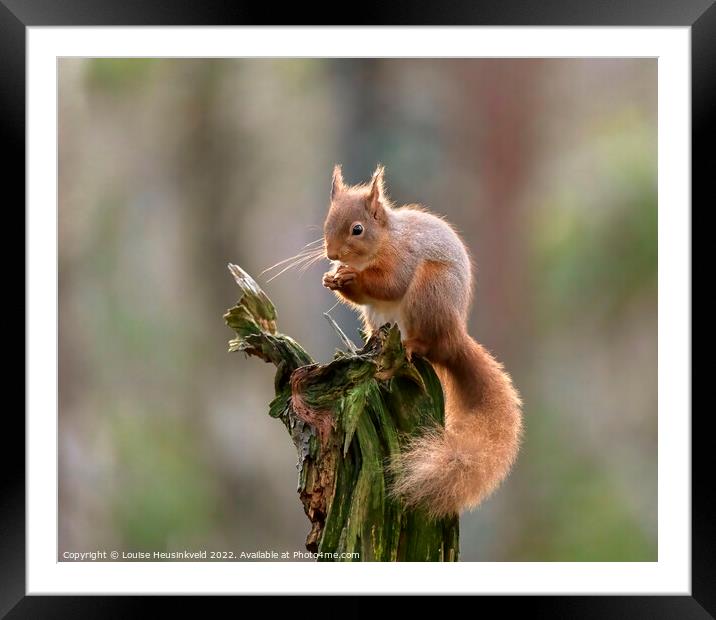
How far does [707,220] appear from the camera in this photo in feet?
8.95

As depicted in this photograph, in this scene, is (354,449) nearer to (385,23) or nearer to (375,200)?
(375,200)

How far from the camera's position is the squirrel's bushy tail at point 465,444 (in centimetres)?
284

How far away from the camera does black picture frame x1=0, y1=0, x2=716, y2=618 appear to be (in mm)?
2627

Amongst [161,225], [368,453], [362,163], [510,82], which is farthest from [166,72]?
[368,453]

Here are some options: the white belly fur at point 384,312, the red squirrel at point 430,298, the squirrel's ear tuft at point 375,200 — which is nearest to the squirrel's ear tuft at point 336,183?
the red squirrel at point 430,298

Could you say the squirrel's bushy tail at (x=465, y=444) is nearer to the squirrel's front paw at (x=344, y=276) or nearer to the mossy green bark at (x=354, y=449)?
the mossy green bark at (x=354, y=449)

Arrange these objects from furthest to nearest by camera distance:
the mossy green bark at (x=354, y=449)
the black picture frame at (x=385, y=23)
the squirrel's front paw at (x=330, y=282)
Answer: the squirrel's front paw at (x=330, y=282) → the mossy green bark at (x=354, y=449) → the black picture frame at (x=385, y=23)

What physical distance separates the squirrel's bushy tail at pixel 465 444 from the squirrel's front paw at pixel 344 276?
1.45 feet

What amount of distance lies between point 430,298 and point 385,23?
0.98 metres

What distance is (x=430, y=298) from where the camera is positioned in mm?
3223

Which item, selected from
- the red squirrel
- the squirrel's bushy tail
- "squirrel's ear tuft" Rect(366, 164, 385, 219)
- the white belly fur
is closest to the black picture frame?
the squirrel's bushy tail

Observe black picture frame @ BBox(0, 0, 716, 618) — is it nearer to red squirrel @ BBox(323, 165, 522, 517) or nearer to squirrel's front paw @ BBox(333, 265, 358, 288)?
red squirrel @ BBox(323, 165, 522, 517)

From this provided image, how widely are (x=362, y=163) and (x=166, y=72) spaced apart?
1.65 m

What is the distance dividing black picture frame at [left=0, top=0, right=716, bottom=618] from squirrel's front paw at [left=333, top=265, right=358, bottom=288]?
885 mm
